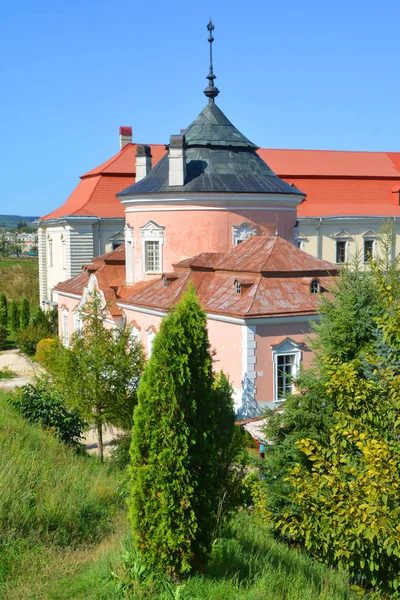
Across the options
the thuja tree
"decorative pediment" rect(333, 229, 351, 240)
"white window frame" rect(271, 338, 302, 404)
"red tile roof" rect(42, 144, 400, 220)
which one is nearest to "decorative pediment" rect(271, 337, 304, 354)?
"white window frame" rect(271, 338, 302, 404)

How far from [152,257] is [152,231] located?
92 cm

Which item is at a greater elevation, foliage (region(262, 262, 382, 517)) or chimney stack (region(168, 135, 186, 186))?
chimney stack (region(168, 135, 186, 186))

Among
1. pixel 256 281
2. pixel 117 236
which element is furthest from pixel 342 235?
pixel 256 281

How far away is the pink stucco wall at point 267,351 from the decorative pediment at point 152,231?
6.95 metres

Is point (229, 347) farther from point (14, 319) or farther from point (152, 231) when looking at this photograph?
point (14, 319)

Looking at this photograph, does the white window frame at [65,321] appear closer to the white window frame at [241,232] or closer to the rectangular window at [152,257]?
the rectangular window at [152,257]

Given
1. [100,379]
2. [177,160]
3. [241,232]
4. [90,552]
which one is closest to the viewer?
[90,552]

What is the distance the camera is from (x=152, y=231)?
23.3 m

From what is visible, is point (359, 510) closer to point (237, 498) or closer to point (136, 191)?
point (237, 498)

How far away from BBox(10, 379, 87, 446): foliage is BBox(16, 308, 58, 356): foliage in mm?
18552

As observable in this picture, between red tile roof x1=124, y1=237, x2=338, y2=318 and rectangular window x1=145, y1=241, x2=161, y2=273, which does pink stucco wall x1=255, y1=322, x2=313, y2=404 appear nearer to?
red tile roof x1=124, y1=237, x2=338, y2=318

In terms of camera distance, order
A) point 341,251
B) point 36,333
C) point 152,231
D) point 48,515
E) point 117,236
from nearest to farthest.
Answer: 1. point 48,515
2. point 152,231
3. point 36,333
4. point 117,236
5. point 341,251

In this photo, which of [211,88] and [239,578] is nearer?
[239,578]

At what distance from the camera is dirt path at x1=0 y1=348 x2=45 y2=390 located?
83.6 feet
